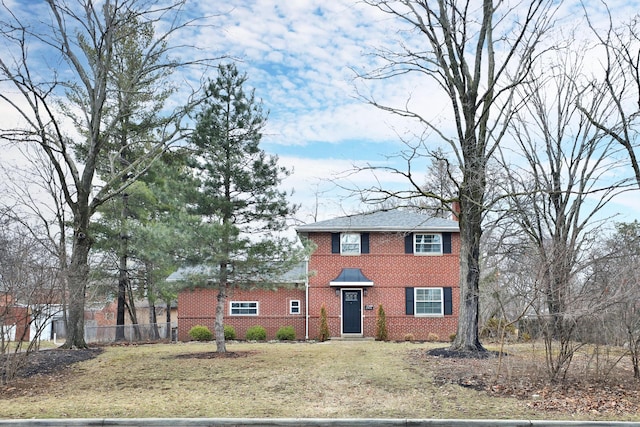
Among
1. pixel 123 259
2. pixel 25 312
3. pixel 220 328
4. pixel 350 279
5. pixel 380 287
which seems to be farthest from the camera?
pixel 123 259

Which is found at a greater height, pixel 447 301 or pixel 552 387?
pixel 447 301

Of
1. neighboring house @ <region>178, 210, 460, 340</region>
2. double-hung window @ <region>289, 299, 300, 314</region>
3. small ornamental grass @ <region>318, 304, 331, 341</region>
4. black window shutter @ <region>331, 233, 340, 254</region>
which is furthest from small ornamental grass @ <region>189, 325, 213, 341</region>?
black window shutter @ <region>331, 233, 340, 254</region>

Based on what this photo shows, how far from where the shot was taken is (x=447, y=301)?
2670cm

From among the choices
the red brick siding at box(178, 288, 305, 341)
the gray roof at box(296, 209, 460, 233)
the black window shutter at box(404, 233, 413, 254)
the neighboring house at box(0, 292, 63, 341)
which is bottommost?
the red brick siding at box(178, 288, 305, 341)

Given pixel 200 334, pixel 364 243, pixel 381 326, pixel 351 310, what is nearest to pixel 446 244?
pixel 364 243

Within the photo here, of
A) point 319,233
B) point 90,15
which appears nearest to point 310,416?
point 90,15

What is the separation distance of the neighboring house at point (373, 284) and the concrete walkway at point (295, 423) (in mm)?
17633

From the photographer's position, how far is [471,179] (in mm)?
16875

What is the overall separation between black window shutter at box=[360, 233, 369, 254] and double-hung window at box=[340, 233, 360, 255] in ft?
0.44

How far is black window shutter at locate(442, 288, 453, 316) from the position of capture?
26.6 meters

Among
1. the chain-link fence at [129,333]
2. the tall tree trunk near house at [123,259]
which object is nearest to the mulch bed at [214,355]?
the chain-link fence at [129,333]

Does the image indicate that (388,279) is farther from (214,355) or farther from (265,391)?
(265,391)

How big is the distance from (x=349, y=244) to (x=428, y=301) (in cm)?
430

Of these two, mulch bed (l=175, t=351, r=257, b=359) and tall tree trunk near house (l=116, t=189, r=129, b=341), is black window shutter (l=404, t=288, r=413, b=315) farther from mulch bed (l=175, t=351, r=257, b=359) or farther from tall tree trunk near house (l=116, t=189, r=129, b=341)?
tall tree trunk near house (l=116, t=189, r=129, b=341)
